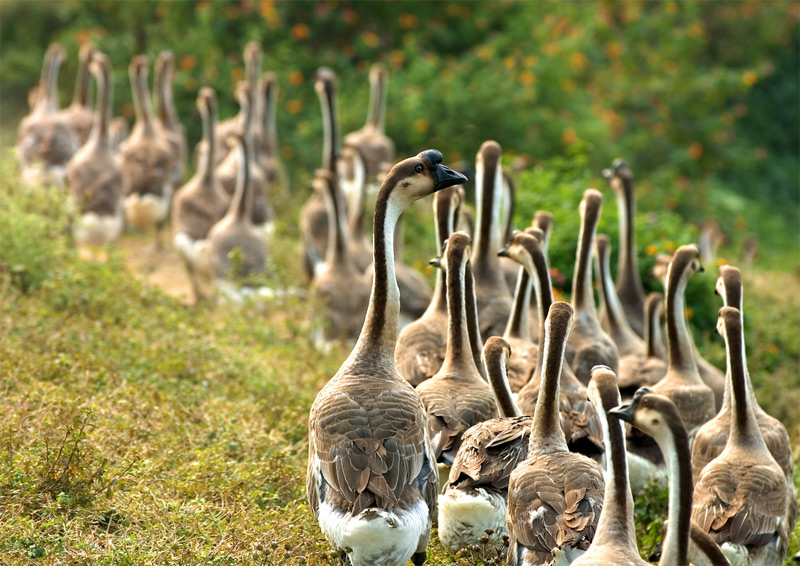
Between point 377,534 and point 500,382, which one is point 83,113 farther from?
point 377,534

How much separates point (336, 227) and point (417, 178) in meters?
5.06

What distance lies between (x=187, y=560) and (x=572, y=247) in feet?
20.6

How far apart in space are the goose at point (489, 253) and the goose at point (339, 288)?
6.69 feet

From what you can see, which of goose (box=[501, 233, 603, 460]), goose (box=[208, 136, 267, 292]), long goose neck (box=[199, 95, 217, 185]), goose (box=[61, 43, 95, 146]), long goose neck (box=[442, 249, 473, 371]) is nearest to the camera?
goose (box=[501, 233, 603, 460])

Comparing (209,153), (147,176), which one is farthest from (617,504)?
(147,176)

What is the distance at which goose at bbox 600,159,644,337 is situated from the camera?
10.3 meters

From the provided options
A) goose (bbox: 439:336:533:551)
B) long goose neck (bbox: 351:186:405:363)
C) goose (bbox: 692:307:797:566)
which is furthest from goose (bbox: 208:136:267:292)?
goose (bbox: 692:307:797:566)

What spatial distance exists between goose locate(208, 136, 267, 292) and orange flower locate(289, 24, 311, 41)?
6.94m

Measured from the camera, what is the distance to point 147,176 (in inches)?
538

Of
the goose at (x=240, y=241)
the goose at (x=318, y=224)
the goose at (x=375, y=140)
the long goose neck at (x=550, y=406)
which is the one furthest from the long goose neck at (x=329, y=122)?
the long goose neck at (x=550, y=406)

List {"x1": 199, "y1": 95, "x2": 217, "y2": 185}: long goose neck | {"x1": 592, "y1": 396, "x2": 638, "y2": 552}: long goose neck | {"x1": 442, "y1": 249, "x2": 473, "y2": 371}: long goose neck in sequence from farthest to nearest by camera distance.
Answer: {"x1": 199, "y1": 95, "x2": 217, "y2": 185}: long goose neck
{"x1": 442, "y1": 249, "x2": 473, "y2": 371}: long goose neck
{"x1": 592, "y1": 396, "x2": 638, "y2": 552}: long goose neck

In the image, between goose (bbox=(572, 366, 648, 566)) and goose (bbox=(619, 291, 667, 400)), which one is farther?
goose (bbox=(619, 291, 667, 400))

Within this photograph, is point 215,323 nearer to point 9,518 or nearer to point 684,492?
point 9,518

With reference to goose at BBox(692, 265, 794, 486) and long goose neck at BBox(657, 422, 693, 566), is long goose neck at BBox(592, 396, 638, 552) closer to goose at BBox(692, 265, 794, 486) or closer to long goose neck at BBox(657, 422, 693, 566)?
long goose neck at BBox(657, 422, 693, 566)
